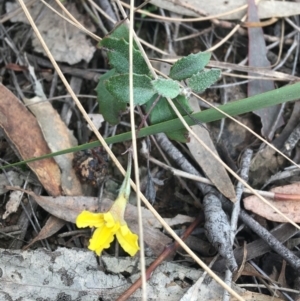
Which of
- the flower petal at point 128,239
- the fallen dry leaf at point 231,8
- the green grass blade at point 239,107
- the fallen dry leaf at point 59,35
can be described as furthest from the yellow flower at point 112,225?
the fallen dry leaf at point 231,8

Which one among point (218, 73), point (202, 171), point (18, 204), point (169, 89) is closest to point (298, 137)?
point (202, 171)

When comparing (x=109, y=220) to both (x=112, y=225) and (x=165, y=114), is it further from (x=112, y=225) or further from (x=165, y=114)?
(x=165, y=114)

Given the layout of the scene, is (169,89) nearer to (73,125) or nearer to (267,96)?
(267,96)

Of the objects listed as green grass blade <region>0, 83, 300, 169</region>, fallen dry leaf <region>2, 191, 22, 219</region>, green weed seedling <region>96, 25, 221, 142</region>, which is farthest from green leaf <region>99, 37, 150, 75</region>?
fallen dry leaf <region>2, 191, 22, 219</region>

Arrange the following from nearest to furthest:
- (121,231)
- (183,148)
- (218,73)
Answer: (121,231), (218,73), (183,148)

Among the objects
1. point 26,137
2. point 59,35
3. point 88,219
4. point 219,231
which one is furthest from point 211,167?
point 59,35

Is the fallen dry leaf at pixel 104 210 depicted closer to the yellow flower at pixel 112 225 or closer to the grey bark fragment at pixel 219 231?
the grey bark fragment at pixel 219 231
